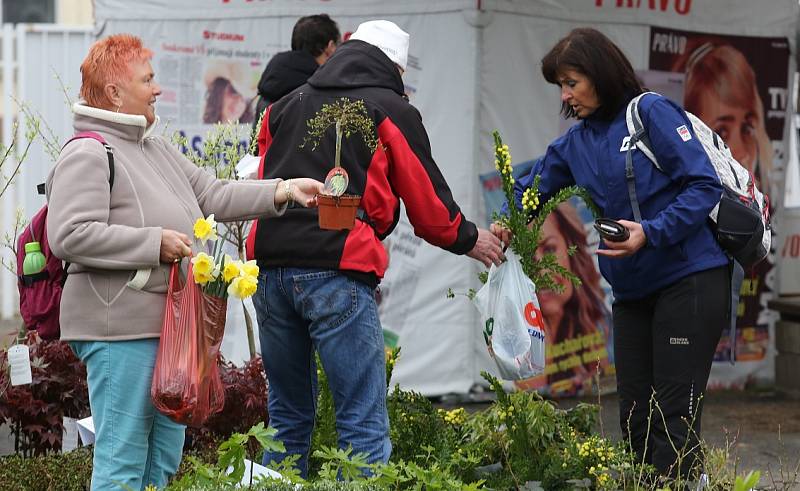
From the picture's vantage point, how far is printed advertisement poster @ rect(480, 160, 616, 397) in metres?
7.48

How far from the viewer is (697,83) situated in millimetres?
7781

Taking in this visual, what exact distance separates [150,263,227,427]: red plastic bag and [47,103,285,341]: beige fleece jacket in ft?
0.28

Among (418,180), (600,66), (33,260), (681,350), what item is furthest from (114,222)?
(681,350)

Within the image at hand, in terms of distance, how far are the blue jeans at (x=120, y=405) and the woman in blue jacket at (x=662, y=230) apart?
1627 millimetres

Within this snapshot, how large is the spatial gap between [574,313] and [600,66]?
3.51 metres

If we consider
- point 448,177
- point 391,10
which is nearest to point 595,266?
point 448,177

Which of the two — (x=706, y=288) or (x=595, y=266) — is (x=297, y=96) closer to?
(x=706, y=288)

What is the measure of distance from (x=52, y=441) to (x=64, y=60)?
5921 mm

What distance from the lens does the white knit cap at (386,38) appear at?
4.07 meters

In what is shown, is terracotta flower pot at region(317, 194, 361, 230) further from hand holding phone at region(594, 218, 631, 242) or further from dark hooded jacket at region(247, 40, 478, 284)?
hand holding phone at region(594, 218, 631, 242)

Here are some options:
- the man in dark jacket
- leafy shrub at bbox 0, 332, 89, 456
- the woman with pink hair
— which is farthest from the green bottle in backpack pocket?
the man in dark jacket

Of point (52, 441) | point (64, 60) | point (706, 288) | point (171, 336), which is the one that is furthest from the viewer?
point (64, 60)

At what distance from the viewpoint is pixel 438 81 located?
7.11 metres

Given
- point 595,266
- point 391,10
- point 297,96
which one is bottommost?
point 595,266
